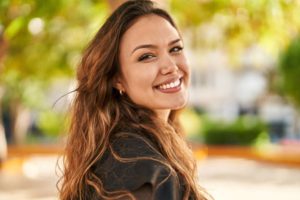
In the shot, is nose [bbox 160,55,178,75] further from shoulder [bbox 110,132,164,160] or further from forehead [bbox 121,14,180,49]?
shoulder [bbox 110,132,164,160]

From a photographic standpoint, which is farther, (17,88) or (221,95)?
(221,95)

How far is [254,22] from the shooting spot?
5941mm

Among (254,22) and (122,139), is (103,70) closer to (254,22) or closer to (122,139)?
(122,139)

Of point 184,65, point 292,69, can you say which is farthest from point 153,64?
point 292,69

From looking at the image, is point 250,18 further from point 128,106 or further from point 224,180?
point 224,180

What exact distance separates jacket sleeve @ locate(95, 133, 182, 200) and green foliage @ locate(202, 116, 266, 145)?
19568 millimetres

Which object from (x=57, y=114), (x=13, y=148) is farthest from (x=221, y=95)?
Answer: (x=13, y=148)

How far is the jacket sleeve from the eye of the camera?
1996mm

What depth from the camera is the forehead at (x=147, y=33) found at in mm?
2338

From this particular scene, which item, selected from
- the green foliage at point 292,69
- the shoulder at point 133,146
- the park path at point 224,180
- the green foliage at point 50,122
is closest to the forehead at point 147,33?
the shoulder at point 133,146

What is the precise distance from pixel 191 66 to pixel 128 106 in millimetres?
3907

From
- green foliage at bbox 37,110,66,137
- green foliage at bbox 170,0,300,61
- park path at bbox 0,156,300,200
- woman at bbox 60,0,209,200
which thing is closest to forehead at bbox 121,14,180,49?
woman at bbox 60,0,209,200

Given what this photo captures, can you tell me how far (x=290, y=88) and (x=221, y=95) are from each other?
1027 inches

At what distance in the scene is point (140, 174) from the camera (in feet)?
6.58
